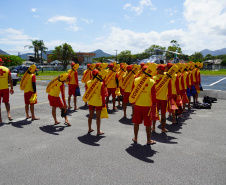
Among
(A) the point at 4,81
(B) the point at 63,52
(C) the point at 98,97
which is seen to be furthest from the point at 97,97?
(B) the point at 63,52

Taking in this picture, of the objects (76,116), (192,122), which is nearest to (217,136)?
(192,122)

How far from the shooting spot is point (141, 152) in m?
4.18

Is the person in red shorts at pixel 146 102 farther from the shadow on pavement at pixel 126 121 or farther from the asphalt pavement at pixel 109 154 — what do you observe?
the shadow on pavement at pixel 126 121

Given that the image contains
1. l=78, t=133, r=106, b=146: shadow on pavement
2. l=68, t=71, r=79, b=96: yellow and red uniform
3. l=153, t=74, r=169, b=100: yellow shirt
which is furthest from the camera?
l=68, t=71, r=79, b=96: yellow and red uniform

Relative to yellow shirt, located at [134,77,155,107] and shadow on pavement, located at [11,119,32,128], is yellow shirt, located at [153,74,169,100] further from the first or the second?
shadow on pavement, located at [11,119,32,128]

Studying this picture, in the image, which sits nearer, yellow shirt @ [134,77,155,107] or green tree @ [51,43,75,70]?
yellow shirt @ [134,77,155,107]

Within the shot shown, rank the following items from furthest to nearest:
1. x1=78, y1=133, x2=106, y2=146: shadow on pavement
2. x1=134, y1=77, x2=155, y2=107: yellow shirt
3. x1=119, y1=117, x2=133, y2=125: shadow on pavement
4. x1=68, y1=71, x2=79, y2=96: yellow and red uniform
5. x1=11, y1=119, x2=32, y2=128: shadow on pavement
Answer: x1=68, y1=71, x2=79, y2=96: yellow and red uniform, x1=119, y1=117, x2=133, y2=125: shadow on pavement, x1=11, y1=119, x2=32, y2=128: shadow on pavement, x1=78, y1=133, x2=106, y2=146: shadow on pavement, x1=134, y1=77, x2=155, y2=107: yellow shirt

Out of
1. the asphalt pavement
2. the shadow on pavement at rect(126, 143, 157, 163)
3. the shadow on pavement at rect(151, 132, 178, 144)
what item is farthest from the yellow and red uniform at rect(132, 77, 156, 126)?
the shadow on pavement at rect(151, 132, 178, 144)

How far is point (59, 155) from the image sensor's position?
A: 13.1 ft

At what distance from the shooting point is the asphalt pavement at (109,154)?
3.19 meters

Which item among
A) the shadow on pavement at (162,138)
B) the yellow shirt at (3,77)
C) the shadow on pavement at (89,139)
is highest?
the yellow shirt at (3,77)

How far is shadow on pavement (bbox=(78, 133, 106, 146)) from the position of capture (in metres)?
4.65

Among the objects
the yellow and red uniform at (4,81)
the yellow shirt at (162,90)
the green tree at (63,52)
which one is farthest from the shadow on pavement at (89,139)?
the green tree at (63,52)

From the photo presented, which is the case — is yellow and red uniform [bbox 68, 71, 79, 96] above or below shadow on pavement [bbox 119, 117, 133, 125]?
above
